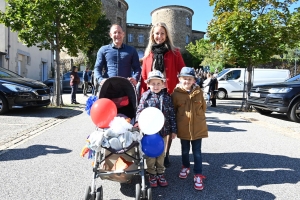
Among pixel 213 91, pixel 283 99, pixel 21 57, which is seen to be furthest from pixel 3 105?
pixel 21 57

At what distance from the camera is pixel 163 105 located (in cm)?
321

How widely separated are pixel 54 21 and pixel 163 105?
8856 mm

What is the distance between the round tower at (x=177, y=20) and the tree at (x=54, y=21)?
4530 centimetres

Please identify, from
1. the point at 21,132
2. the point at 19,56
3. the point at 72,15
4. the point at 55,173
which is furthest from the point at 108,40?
the point at 55,173

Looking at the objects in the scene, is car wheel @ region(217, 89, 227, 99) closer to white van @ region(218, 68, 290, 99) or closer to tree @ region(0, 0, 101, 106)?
white van @ region(218, 68, 290, 99)

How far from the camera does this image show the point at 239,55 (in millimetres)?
10445

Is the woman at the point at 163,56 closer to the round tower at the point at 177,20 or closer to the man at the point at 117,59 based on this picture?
the man at the point at 117,59

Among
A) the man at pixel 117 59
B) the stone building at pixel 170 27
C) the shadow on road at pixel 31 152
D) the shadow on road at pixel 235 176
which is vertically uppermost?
the stone building at pixel 170 27

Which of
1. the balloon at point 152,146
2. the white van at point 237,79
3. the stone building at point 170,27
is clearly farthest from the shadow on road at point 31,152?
the stone building at point 170,27

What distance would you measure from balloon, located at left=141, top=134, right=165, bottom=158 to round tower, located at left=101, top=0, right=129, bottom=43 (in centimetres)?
4622

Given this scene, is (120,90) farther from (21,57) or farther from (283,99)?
(21,57)

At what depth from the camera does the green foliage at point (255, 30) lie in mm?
9828

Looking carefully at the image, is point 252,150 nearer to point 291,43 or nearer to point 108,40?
point 291,43

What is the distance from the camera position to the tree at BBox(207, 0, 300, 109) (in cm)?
983
